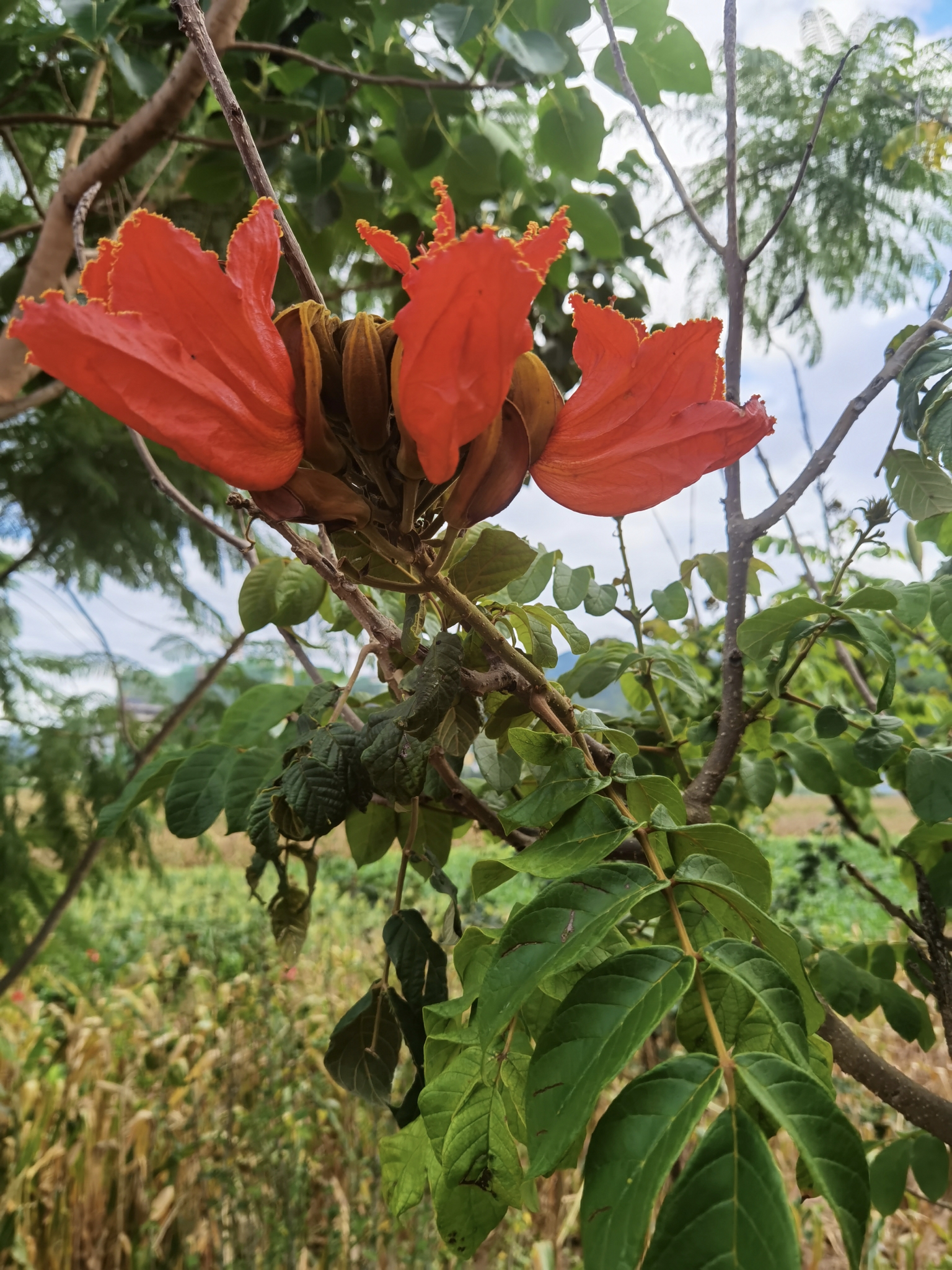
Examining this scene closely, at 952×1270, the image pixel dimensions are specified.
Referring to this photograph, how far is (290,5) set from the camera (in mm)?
Result: 875

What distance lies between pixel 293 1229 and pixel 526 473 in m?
1.11

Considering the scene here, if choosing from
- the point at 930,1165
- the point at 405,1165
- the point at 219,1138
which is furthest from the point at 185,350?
the point at 219,1138

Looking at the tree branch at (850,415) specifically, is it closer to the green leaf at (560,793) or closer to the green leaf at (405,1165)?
the green leaf at (560,793)

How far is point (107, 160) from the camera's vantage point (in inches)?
30.6

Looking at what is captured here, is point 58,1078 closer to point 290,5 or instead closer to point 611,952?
point 611,952

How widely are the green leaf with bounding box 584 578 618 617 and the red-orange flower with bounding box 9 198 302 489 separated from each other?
0.89 ft

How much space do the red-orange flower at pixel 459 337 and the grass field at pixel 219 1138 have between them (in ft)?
2.59

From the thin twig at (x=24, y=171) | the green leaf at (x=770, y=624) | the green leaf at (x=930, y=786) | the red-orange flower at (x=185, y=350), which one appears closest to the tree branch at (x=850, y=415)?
the green leaf at (x=770, y=624)

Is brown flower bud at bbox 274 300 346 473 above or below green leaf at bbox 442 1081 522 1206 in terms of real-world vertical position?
above

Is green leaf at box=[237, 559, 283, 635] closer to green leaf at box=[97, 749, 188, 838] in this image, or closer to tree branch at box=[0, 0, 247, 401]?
green leaf at box=[97, 749, 188, 838]

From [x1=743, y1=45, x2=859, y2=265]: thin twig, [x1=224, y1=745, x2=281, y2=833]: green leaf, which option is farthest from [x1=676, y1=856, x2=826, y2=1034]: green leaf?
[x1=743, y1=45, x2=859, y2=265]: thin twig

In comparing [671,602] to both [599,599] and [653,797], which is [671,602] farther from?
[653,797]

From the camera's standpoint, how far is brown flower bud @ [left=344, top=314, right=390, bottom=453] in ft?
0.76

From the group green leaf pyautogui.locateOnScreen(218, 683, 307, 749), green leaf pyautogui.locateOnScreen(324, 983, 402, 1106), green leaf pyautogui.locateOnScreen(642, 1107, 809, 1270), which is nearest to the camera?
green leaf pyautogui.locateOnScreen(642, 1107, 809, 1270)
